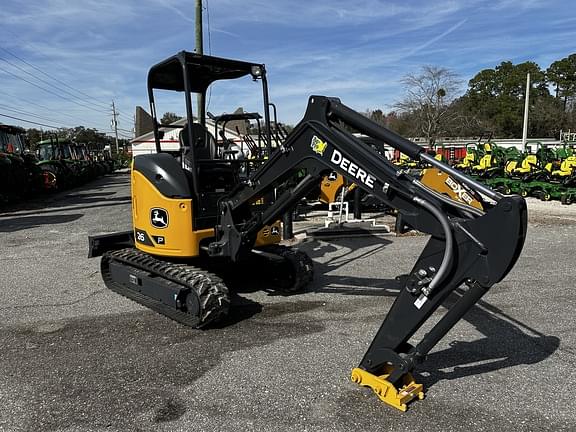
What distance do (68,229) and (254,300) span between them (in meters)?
7.13

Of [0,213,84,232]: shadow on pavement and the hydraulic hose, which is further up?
the hydraulic hose

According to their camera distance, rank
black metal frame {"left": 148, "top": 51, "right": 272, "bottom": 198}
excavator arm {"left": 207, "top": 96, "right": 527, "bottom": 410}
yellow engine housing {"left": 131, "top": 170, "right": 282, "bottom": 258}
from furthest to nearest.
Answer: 1. yellow engine housing {"left": 131, "top": 170, "right": 282, "bottom": 258}
2. black metal frame {"left": 148, "top": 51, "right": 272, "bottom": 198}
3. excavator arm {"left": 207, "top": 96, "right": 527, "bottom": 410}

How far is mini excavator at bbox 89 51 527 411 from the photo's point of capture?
3412mm

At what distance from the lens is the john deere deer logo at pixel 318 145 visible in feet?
13.9

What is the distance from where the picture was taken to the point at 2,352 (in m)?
4.70

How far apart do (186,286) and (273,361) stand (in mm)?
1294

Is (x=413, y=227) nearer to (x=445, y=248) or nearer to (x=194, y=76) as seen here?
(x=445, y=248)

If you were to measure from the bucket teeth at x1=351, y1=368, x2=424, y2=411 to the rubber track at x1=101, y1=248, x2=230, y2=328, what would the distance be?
5.31ft

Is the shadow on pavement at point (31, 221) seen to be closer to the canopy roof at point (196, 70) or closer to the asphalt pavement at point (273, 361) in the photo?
the asphalt pavement at point (273, 361)

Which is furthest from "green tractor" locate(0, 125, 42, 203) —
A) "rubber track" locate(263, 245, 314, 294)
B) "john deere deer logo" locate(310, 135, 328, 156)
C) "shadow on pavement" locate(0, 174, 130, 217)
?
"john deere deer logo" locate(310, 135, 328, 156)

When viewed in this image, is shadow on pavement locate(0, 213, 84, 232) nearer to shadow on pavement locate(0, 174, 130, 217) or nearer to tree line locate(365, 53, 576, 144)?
Result: shadow on pavement locate(0, 174, 130, 217)

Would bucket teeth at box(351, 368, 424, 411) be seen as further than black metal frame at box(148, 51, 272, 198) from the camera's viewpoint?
No

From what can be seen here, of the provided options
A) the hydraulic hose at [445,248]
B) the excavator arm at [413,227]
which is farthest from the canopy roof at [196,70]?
the hydraulic hose at [445,248]

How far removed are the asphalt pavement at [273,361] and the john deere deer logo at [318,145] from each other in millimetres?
1806
